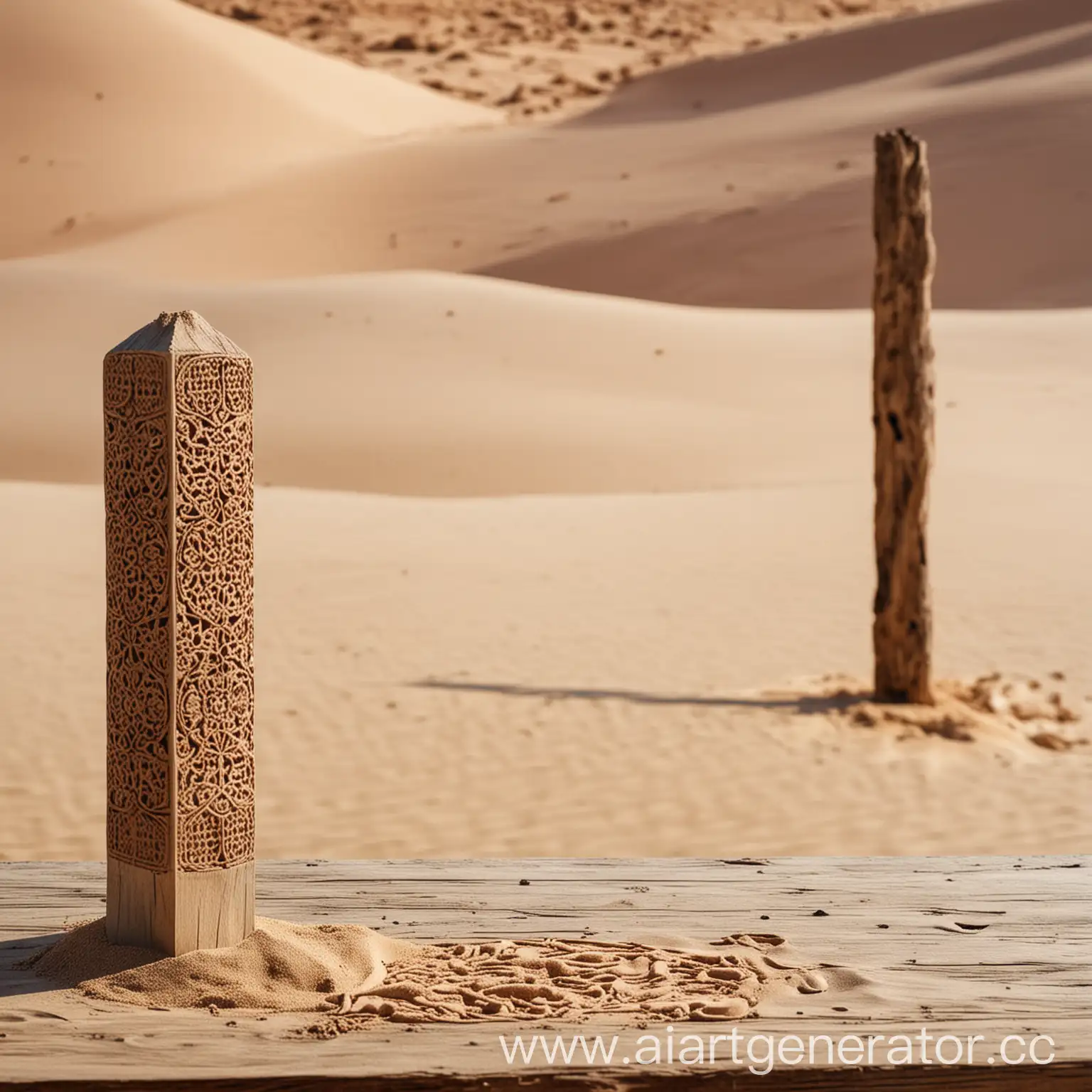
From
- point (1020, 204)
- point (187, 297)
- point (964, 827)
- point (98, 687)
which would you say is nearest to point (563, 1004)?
point (964, 827)

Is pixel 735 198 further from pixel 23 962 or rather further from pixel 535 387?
pixel 23 962

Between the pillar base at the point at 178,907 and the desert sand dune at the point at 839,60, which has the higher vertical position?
the desert sand dune at the point at 839,60

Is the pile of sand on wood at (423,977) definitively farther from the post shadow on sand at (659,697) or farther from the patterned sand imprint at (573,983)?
the post shadow on sand at (659,697)

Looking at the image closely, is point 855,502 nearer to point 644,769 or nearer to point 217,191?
point 644,769

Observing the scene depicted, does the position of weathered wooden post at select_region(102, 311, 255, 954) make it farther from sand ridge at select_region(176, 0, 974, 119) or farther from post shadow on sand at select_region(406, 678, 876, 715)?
sand ridge at select_region(176, 0, 974, 119)

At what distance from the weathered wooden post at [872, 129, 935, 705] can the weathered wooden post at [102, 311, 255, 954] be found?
574cm

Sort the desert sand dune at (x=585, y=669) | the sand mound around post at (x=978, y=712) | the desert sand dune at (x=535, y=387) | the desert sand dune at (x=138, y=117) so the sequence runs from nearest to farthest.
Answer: the desert sand dune at (x=585, y=669)
the sand mound around post at (x=978, y=712)
the desert sand dune at (x=535, y=387)
the desert sand dune at (x=138, y=117)

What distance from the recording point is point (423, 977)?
12.9ft

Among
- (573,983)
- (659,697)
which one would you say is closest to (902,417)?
(659,697)

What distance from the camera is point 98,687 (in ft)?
31.1

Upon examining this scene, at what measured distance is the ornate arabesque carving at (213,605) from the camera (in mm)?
3846

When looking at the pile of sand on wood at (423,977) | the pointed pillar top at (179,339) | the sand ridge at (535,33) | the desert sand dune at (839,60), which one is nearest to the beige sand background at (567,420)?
the desert sand dune at (839,60)

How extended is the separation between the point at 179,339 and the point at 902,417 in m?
6.03

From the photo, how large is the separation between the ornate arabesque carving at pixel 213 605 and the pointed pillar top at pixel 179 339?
0.08ft
